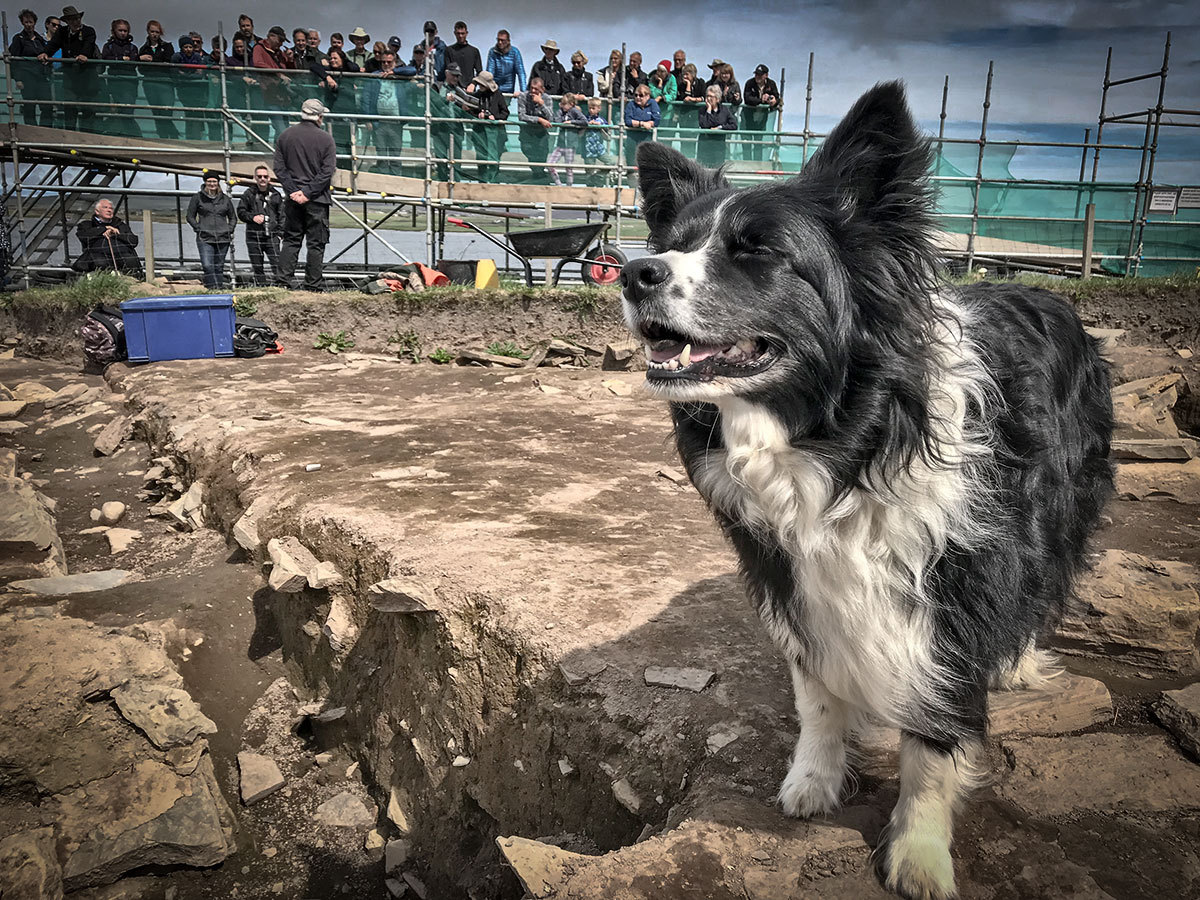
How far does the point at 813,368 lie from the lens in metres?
2.12

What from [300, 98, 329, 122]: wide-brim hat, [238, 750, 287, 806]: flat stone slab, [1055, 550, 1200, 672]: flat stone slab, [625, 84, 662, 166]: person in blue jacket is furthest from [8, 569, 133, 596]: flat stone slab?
[625, 84, 662, 166]: person in blue jacket

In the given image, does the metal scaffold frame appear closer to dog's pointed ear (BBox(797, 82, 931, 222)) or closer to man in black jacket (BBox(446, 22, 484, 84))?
man in black jacket (BBox(446, 22, 484, 84))

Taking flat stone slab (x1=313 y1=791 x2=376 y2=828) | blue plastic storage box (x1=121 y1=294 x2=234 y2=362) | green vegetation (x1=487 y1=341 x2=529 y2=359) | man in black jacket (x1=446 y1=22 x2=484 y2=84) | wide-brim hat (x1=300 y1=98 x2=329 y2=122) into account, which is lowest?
flat stone slab (x1=313 y1=791 x2=376 y2=828)

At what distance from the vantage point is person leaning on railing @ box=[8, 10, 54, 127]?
38.8 ft

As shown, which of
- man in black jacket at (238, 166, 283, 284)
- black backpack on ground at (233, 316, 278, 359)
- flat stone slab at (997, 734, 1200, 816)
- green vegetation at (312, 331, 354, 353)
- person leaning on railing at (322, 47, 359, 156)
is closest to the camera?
flat stone slab at (997, 734, 1200, 816)

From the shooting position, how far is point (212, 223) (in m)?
11.0

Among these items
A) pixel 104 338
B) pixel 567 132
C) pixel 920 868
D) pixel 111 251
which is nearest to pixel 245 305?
pixel 104 338

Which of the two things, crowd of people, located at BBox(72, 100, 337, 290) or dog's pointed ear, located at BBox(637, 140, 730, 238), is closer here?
dog's pointed ear, located at BBox(637, 140, 730, 238)

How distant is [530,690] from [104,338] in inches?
325

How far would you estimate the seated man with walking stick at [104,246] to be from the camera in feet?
39.3

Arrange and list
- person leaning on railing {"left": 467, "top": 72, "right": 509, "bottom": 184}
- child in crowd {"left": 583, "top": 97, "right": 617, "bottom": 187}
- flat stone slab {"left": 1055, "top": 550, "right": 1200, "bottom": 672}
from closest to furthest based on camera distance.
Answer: flat stone slab {"left": 1055, "top": 550, "right": 1200, "bottom": 672}
person leaning on railing {"left": 467, "top": 72, "right": 509, "bottom": 184}
child in crowd {"left": 583, "top": 97, "right": 617, "bottom": 187}

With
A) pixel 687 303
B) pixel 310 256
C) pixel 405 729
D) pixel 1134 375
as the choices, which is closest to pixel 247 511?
pixel 405 729

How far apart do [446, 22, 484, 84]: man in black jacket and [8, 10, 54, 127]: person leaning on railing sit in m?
5.79

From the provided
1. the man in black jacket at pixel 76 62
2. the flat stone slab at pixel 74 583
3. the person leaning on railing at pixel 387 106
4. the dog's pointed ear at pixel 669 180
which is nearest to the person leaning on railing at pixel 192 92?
the man in black jacket at pixel 76 62
